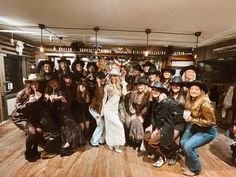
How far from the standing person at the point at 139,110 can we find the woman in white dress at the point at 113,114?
222 mm

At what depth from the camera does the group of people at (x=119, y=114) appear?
2.37 m

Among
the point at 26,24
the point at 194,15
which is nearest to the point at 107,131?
the point at 194,15

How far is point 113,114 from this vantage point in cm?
301

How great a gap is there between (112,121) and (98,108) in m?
0.40

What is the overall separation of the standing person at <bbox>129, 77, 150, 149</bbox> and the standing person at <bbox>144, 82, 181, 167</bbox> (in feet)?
0.58

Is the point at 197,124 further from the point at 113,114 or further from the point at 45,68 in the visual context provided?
the point at 45,68

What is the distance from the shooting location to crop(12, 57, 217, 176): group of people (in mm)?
2371

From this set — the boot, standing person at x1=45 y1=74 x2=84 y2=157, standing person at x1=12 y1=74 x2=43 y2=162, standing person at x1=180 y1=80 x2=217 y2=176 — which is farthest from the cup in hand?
standing person at x1=12 y1=74 x2=43 y2=162

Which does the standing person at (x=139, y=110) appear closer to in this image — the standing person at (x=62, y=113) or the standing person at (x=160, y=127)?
the standing person at (x=160, y=127)

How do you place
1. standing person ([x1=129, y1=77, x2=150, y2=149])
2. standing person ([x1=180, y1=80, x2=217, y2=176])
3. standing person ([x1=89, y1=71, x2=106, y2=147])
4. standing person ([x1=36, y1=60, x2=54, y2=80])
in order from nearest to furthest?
standing person ([x1=180, y1=80, x2=217, y2=176]) < standing person ([x1=129, y1=77, x2=150, y2=149]) < standing person ([x1=89, y1=71, x2=106, y2=147]) < standing person ([x1=36, y1=60, x2=54, y2=80])

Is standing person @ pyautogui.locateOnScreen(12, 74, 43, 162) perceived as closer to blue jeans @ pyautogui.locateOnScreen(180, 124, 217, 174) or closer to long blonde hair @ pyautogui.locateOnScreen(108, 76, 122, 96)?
long blonde hair @ pyautogui.locateOnScreen(108, 76, 122, 96)

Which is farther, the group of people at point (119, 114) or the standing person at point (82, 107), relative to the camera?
the standing person at point (82, 107)

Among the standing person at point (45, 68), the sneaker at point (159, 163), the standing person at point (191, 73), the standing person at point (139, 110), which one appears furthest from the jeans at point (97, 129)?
the standing person at point (191, 73)

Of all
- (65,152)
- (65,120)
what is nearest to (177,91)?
(65,120)
